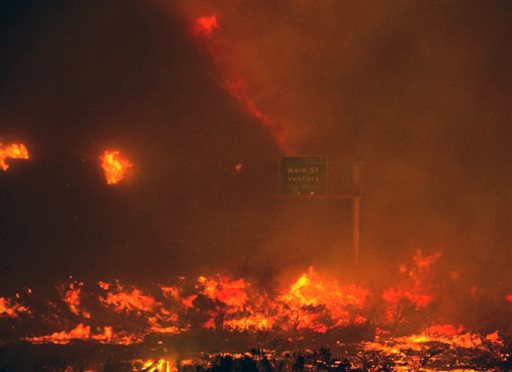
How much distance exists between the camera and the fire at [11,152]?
17094mm

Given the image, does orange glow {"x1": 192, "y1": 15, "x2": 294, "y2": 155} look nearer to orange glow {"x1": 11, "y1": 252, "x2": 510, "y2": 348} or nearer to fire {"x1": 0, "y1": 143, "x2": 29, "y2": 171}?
orange glow {"x1": 11, "y1": 252, "x2": 510, "y2": 348}

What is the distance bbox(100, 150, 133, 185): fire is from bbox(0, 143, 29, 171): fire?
2.63 meters

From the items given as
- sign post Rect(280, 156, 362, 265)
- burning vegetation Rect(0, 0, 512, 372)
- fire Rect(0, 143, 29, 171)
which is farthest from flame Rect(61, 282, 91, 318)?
sign post Rect(280, 156, 362, 265)

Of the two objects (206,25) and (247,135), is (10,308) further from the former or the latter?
(206,25)

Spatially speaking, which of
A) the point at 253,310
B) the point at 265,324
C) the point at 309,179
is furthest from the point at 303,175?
the point at 265,324

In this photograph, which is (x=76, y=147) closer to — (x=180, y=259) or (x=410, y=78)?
(x=180, y=259)

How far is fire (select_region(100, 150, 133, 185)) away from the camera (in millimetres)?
17609

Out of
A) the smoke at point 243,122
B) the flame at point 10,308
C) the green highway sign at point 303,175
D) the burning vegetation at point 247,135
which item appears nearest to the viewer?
the flame at point 10,308

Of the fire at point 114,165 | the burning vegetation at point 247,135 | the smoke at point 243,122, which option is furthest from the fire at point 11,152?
the fire at point 114,165

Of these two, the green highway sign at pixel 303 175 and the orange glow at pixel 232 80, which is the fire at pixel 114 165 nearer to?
the orange glow at pixel 232 80

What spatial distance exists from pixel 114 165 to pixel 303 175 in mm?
7305

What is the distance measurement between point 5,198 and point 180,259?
6.16 metres

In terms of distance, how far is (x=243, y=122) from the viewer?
1791 cm

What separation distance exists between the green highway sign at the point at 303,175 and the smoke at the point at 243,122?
10.3 feet
